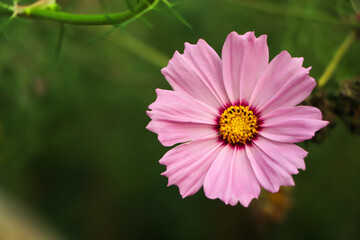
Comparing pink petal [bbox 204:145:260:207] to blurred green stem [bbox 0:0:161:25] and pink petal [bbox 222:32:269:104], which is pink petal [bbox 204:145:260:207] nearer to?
pink petal [bbox 222:32:269:104]

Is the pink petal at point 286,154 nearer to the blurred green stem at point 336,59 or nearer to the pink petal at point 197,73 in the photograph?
the pink petal at point 197,73

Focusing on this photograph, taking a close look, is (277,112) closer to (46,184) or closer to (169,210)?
(169,210)

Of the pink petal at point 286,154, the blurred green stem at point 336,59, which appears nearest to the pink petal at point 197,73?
the pink petal at point 286,154

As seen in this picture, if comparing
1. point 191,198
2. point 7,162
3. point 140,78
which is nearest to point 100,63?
point 140,78

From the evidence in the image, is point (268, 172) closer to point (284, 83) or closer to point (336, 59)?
point (284, 83)

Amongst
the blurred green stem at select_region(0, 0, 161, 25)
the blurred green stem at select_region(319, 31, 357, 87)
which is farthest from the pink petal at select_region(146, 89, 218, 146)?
the blurred green stem at select_region(319, 31, 357, 87)

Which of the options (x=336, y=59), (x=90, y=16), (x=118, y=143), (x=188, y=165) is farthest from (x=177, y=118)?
(x=118, y=143)
